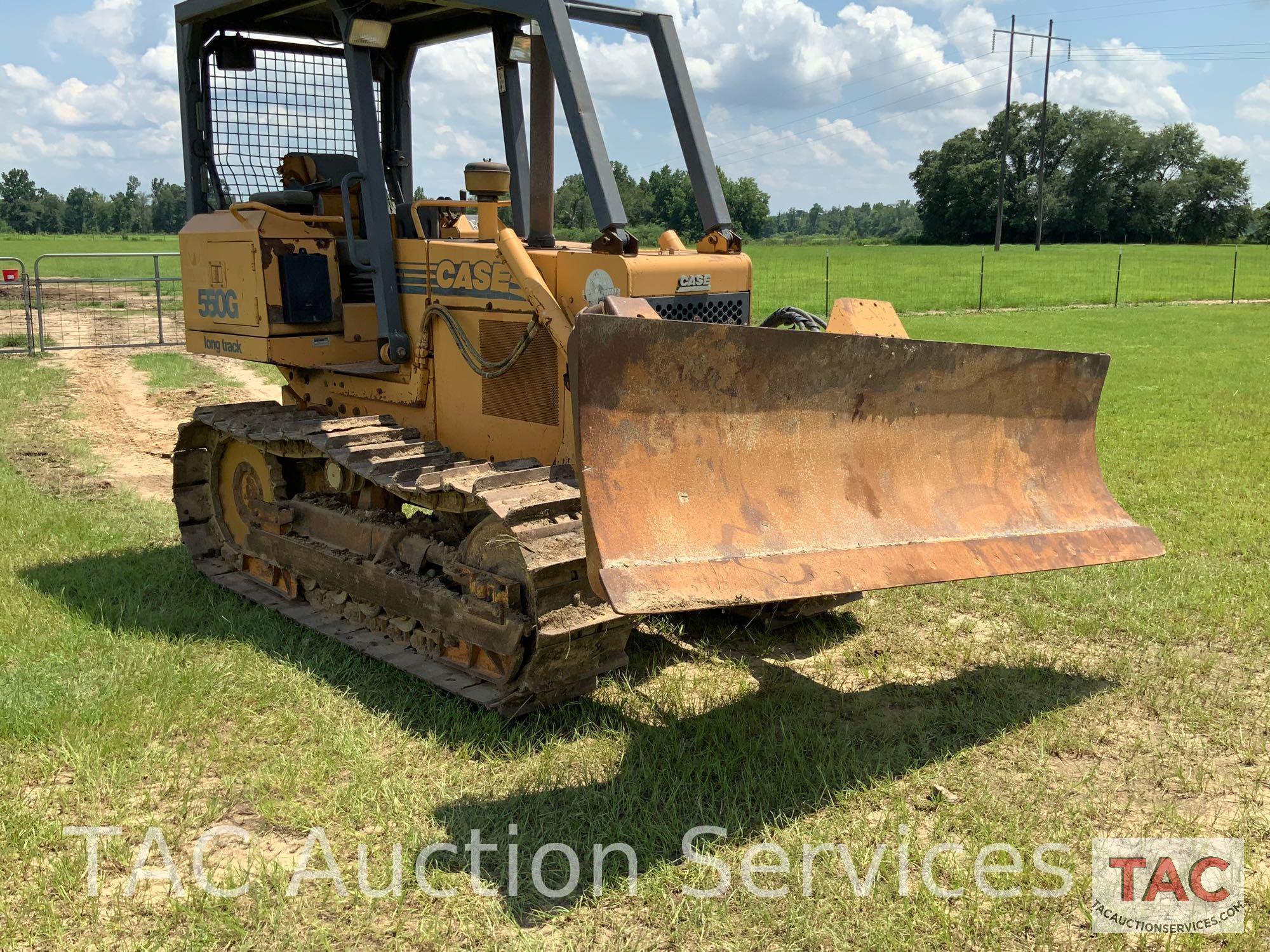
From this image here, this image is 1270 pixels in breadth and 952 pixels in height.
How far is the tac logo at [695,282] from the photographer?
536cm

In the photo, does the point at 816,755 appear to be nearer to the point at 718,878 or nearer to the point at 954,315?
the point at 718,878

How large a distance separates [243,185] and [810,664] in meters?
4.58

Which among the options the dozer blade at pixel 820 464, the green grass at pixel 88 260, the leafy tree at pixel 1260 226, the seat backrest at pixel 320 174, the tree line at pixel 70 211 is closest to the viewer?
the dozer blade at pixel 820 464

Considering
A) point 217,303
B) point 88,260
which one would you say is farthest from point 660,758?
point 88,260

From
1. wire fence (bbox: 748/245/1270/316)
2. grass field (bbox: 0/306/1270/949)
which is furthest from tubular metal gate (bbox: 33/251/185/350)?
wire fence (bbox: 748/245/1270/316)

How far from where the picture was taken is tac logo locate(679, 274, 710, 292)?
5.36 metres

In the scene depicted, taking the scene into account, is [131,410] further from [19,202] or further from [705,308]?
[19,202]

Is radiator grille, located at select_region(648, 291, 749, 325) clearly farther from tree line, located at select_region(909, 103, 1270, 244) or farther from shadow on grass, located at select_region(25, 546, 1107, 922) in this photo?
tree line, located at select_region(909, 103, 1270, 244)

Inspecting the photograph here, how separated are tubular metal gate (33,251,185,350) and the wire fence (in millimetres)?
12223

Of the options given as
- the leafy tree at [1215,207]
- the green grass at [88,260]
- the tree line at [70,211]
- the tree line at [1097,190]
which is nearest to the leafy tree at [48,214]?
the tree line at [70,211]

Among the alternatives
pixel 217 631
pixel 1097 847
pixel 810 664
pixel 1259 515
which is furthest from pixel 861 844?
pixel 1259 515

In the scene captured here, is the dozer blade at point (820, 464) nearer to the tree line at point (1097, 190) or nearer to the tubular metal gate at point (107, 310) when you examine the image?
the tubular metal gate at point (107, 310)

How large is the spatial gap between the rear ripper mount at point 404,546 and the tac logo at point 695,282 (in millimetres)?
1113

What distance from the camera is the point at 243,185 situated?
6.86 metres
